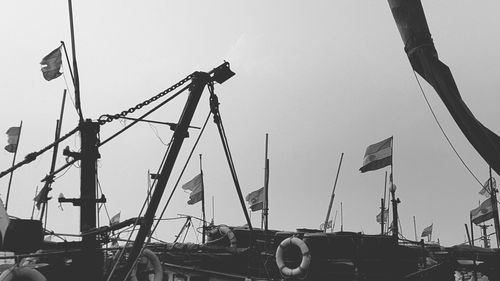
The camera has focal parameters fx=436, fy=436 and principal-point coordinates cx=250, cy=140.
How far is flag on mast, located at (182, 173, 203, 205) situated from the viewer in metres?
34.9

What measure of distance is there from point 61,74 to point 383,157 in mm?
17541

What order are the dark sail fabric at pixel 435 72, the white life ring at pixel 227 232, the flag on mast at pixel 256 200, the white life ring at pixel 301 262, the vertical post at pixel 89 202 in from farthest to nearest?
the flag on mast at pixel 256 200 < the white life ring at pixel 227 232 < the white life ring at pixel 301 262 < the vertical post at pixel 89 202 < the dark sail fabric at pixel 435 72

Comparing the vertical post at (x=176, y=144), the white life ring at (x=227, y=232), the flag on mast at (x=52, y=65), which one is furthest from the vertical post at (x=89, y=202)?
the white life ring at (x=227, y=232)

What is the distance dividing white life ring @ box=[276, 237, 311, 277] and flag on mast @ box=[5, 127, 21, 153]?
18.6 metres

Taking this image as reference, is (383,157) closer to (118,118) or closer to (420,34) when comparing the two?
(118,118)

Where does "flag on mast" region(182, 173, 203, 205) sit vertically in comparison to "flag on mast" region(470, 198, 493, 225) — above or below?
above

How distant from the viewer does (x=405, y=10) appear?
6148 millimetres

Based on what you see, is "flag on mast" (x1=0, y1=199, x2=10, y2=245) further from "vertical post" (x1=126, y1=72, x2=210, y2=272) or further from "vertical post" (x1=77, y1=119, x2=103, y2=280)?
"vertical post" (x1=126, y1=72, x2=210, y2=272)

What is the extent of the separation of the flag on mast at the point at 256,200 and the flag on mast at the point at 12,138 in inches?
675

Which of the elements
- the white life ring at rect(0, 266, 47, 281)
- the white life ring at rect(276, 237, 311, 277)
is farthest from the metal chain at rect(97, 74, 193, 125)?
the white life ring at rect(276, 237, 311, 277)

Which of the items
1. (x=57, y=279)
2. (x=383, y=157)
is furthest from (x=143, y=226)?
(x=383, y=157)

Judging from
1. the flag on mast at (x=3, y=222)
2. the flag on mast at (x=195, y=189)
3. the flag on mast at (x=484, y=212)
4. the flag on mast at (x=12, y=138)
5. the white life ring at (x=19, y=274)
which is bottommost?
the white life ring at (x=19, y=274)

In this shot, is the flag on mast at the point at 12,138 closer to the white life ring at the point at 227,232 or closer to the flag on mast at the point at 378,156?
the white life ring at the point at 227,232

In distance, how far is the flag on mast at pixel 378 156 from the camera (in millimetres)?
25188
